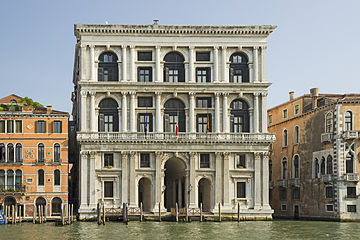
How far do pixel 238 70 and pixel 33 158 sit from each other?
64.3 feet

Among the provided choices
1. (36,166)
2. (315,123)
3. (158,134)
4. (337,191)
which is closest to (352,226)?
(337,191)

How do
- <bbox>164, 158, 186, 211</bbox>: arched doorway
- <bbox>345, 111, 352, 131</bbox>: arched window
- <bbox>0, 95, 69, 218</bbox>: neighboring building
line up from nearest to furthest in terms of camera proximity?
<bbox>345, 111, 352, 131</bbox>: arched window
<bbox>0, 95, 69, 218</bbox>: neighboring building
<bbox>164, 158, 186, 211</bbox>: arched doorway

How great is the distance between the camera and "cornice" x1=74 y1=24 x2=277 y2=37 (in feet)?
182

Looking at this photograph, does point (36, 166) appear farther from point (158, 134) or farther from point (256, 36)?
point (256, 36)

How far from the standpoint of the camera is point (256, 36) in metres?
56.9

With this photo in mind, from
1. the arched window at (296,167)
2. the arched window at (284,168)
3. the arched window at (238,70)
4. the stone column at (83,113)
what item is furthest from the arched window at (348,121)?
the stone column at (83,113)

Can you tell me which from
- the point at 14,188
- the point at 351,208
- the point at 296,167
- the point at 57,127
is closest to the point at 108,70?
the point at 57,127

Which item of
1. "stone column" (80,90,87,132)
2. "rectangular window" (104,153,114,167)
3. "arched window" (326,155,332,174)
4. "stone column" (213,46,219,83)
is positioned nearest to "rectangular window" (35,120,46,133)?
"stone column" (80,90,87,132)

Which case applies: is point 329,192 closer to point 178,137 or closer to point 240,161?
point 240,161

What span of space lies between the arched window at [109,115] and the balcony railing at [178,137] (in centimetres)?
116

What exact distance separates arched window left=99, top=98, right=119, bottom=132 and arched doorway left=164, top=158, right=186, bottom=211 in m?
6.19

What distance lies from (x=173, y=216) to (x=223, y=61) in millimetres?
14235

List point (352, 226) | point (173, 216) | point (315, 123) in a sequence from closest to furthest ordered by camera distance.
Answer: point (352, 226)
point (173, 216)
point (315, 123)

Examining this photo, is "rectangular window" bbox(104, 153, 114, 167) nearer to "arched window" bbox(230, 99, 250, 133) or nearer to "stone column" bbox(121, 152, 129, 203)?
"stone column" bbox(121, 152, 129, 203)
